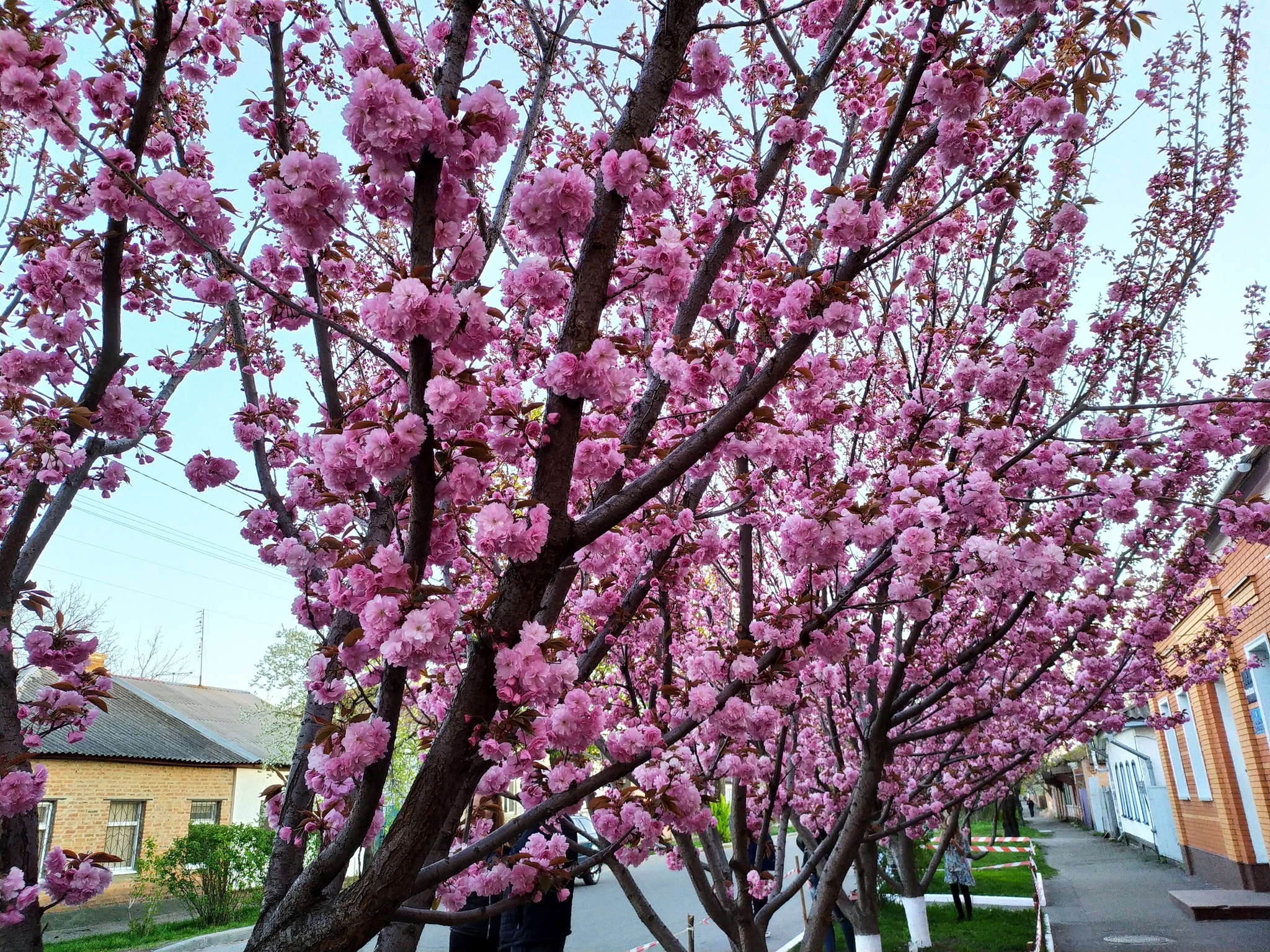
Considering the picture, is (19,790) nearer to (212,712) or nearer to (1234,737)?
(1234,737)

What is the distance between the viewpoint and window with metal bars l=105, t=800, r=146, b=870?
16672 mm

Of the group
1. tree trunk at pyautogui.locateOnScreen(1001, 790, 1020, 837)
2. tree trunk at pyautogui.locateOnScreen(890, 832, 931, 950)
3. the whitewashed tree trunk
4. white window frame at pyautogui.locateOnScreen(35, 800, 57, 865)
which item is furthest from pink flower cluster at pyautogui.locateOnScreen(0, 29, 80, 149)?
tree trunk at pyautogui.locateOnScreen(1001, 790, 1020, 837)

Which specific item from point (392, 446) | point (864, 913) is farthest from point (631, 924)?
point (392, 446)

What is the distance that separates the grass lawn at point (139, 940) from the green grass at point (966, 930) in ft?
36.8

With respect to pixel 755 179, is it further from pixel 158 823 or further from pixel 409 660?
pixel 158 823

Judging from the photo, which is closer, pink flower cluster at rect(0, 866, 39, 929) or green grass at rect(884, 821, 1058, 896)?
pink flower cluster at rect(0, 866, 39, 929)

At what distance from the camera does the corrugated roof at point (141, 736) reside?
16906mm

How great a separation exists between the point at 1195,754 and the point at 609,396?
18853 millimetres

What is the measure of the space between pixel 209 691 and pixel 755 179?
30.0 meters

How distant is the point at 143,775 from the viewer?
17547 millimetres

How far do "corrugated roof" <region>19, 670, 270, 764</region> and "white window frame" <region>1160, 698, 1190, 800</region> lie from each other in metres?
22.0

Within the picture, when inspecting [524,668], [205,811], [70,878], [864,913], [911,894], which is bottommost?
[911,894]

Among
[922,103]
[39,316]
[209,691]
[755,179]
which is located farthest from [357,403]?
[209,691]

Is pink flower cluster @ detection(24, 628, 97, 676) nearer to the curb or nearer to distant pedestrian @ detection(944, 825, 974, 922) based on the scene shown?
the curb
